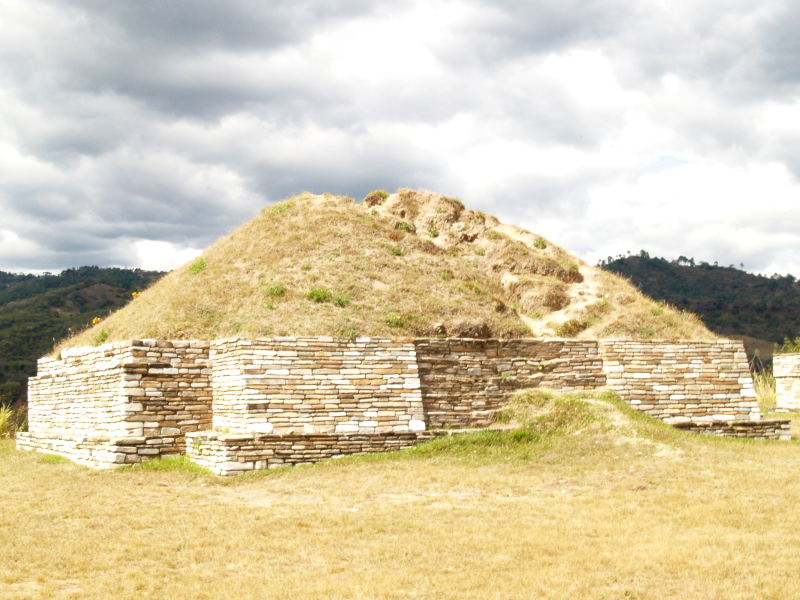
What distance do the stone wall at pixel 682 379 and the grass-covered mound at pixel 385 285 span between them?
1.14 metres

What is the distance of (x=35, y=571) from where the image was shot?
21.4 feet

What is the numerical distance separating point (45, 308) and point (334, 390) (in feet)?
131

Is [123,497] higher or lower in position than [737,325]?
lower

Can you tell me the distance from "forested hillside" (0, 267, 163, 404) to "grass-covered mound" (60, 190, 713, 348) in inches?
582

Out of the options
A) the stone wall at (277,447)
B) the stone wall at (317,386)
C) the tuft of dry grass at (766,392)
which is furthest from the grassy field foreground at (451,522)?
the tuft of dry grass at (766,392)

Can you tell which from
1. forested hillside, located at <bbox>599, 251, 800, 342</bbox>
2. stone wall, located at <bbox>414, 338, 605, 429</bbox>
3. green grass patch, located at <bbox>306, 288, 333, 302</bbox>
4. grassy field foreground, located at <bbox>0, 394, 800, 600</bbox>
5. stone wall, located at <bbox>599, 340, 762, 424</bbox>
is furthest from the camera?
forested hillside, located at <bbox>599, 251, 800, 342</bbox>

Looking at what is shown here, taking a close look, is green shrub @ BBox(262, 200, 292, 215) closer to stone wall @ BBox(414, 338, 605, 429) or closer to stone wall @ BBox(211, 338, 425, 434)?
stone wall @ BBox(211, 338, 425, 434)

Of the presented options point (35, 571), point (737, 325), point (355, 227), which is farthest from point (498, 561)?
point (737, 325)

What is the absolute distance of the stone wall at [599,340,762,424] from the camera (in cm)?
1445

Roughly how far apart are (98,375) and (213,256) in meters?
5.02

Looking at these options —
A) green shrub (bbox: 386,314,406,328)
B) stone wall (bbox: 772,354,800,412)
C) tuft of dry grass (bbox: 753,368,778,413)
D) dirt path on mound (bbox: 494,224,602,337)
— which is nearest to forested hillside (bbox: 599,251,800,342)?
tuft of dry grass (bbox: 753,368,778,413)

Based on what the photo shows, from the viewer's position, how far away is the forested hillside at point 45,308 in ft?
Result: 117

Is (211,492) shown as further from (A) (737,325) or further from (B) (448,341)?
(A) (737,325)

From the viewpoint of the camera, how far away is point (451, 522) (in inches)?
325
